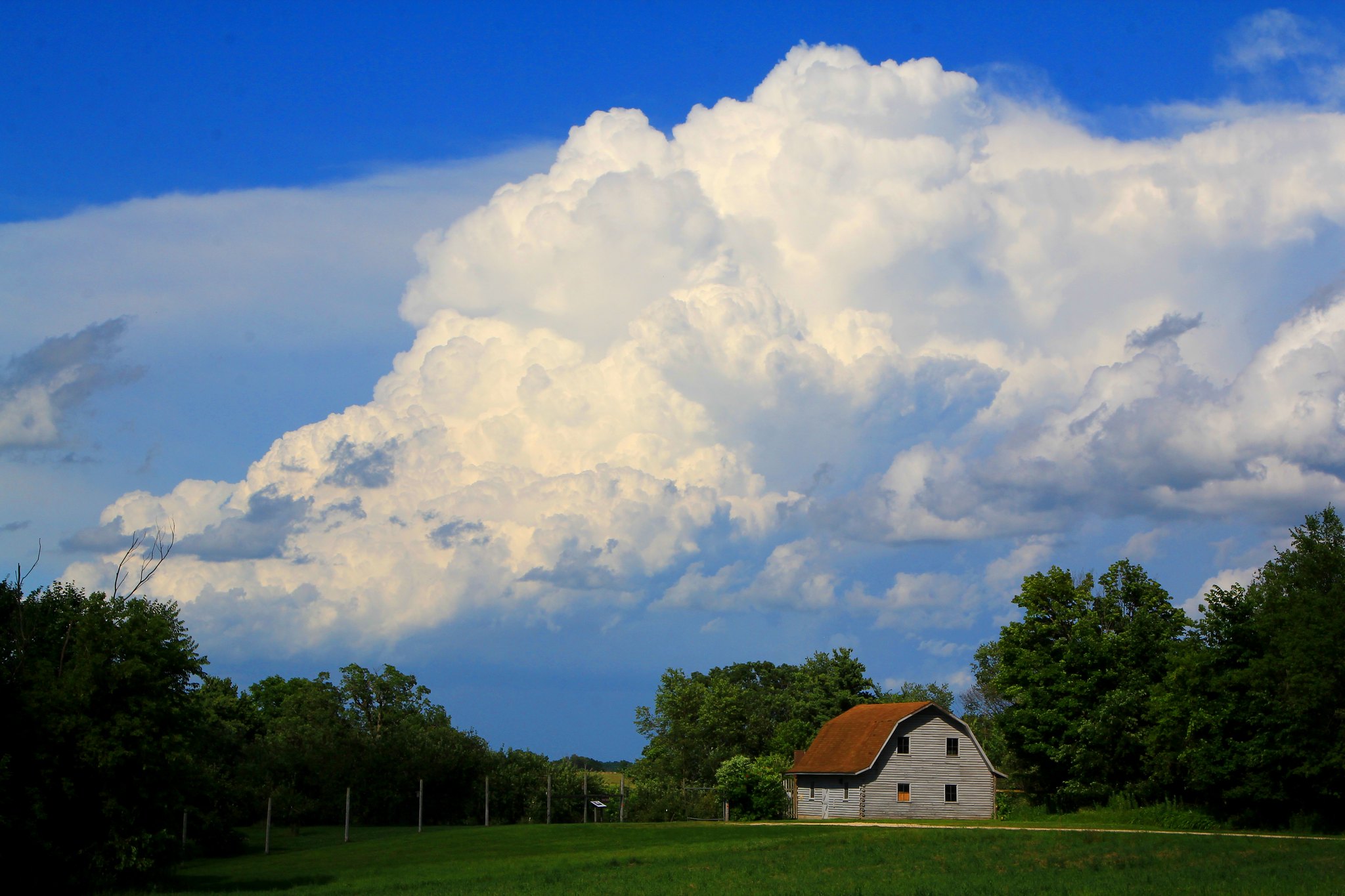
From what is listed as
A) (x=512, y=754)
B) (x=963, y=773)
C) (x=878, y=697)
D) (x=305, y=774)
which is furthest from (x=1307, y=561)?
(x=305, y=774)

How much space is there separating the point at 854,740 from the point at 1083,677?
13251 mm

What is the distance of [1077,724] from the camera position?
201 feet

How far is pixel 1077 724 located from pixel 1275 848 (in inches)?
984

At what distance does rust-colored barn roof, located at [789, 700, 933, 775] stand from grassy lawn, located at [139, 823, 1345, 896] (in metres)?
13.3

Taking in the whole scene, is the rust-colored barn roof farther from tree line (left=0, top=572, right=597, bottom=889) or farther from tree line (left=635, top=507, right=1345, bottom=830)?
tree line (left=0, top=572, right=597, bottom=889)

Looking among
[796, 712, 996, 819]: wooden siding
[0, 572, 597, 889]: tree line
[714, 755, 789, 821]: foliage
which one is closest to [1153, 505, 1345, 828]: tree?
[796, 712, 996, 819]: wooden siding

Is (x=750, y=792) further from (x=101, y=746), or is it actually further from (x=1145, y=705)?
(x=101, y=746)

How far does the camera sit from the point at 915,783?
6444 centimetres

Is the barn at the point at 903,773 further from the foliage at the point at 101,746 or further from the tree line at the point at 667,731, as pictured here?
the foliage at the point at 101,746

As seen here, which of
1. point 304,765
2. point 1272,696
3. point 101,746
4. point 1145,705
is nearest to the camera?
point 101,746

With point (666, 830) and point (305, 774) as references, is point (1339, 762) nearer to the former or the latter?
point (666, 830)

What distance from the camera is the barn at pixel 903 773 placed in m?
63.5

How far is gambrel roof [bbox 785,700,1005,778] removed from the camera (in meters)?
63.5

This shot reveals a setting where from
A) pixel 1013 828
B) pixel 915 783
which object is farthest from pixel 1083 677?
pixel 1013 828
